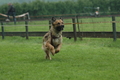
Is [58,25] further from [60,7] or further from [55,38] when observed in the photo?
[60,7]

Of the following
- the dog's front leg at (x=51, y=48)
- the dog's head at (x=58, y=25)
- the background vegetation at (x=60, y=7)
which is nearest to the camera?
the dog's front leg at (x=51, y=48)

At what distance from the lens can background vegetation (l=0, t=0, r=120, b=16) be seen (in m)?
41.2

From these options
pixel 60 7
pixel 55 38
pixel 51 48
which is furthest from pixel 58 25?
pixel 60 7

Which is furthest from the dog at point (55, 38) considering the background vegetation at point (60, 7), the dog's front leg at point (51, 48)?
the background vegetation at point (60, 7)

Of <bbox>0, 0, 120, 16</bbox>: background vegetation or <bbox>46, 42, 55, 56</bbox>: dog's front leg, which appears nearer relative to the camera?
<bbox>46, 42, 55, 56</bbox>: dog's front leg

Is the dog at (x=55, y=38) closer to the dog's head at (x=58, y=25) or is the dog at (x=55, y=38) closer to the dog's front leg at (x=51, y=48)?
the dog's head at (x=58, y=25)

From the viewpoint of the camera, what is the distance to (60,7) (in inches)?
1687

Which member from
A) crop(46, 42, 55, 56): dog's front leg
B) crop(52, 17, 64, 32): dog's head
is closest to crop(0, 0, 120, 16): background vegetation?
crop(52, 17, 64, 32): dog's head

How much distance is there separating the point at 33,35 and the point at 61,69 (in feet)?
38.4

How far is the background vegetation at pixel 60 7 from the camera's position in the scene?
41156 millimetres

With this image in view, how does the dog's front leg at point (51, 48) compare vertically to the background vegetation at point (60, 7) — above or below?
below

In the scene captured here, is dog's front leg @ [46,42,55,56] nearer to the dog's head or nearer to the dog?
the dog

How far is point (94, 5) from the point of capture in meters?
44.0

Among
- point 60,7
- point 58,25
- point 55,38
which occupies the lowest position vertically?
point 55,38
